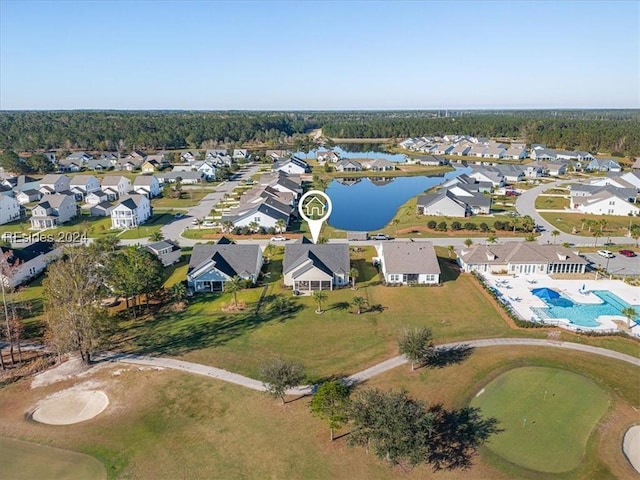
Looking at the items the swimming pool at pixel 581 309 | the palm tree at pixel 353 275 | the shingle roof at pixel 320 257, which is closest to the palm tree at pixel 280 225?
the shingle roof at pixel 320 257

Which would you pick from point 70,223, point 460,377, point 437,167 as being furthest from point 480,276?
point 437,167

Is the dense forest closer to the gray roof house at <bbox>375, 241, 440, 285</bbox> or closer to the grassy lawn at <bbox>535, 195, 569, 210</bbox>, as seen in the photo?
the grassy lawn at <bbox>535, 195, 569, 210</bbox>

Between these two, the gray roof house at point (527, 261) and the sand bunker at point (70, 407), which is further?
the gray roof house at point (527, 261)

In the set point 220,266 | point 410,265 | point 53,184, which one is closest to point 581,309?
point 410,265

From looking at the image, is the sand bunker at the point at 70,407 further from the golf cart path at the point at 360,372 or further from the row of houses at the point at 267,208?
the row of houses at the point at 267,208

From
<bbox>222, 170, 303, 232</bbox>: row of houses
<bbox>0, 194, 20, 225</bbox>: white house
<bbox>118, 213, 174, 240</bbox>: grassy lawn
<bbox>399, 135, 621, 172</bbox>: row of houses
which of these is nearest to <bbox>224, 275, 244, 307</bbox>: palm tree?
<bbox>222, 170, 303, 232</bbox>: row of houses

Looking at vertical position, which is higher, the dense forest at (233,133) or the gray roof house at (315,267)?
the dense forest at (233,133)
